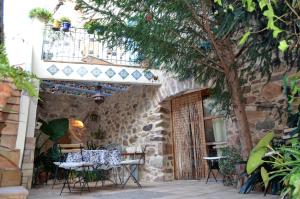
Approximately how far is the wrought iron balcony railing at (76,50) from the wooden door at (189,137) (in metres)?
1.46

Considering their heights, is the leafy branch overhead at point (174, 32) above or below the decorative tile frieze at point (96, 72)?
below

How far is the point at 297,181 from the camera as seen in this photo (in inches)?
66.1

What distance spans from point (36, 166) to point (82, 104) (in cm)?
273

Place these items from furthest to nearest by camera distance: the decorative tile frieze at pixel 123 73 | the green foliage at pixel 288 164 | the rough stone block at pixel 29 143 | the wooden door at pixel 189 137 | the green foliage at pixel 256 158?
the decorative tile frieze at pixel 123 73, the wooden door at pixel 189 137, the rough stone block at pixel 29 143, the green foliage at pixel 256 158, the green foliage at pixel 288 164

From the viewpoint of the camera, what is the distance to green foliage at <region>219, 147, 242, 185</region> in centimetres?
448

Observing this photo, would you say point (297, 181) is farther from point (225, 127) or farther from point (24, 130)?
point (24, 130)

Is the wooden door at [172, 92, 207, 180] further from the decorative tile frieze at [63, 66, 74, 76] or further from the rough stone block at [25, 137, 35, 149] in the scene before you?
the rough stone block at [25, 137, 35, 149]

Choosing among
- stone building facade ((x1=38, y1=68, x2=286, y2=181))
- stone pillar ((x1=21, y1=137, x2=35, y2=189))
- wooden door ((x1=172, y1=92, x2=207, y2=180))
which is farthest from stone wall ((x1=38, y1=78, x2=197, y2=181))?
stone pillar ((x1=21, y1=137, x2=35, y2=189))

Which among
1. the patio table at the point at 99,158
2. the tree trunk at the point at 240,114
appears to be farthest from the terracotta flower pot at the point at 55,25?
the tree trunk at the point at 240,114

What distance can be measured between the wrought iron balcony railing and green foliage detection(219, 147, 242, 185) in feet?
9.35

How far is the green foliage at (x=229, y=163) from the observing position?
14.7 feet

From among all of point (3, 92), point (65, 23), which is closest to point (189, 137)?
point (65, 23)

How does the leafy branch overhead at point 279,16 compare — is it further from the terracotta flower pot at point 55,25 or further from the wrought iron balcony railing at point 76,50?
the terracotta flower pot at point 55,25

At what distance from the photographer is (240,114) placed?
3.87 m
